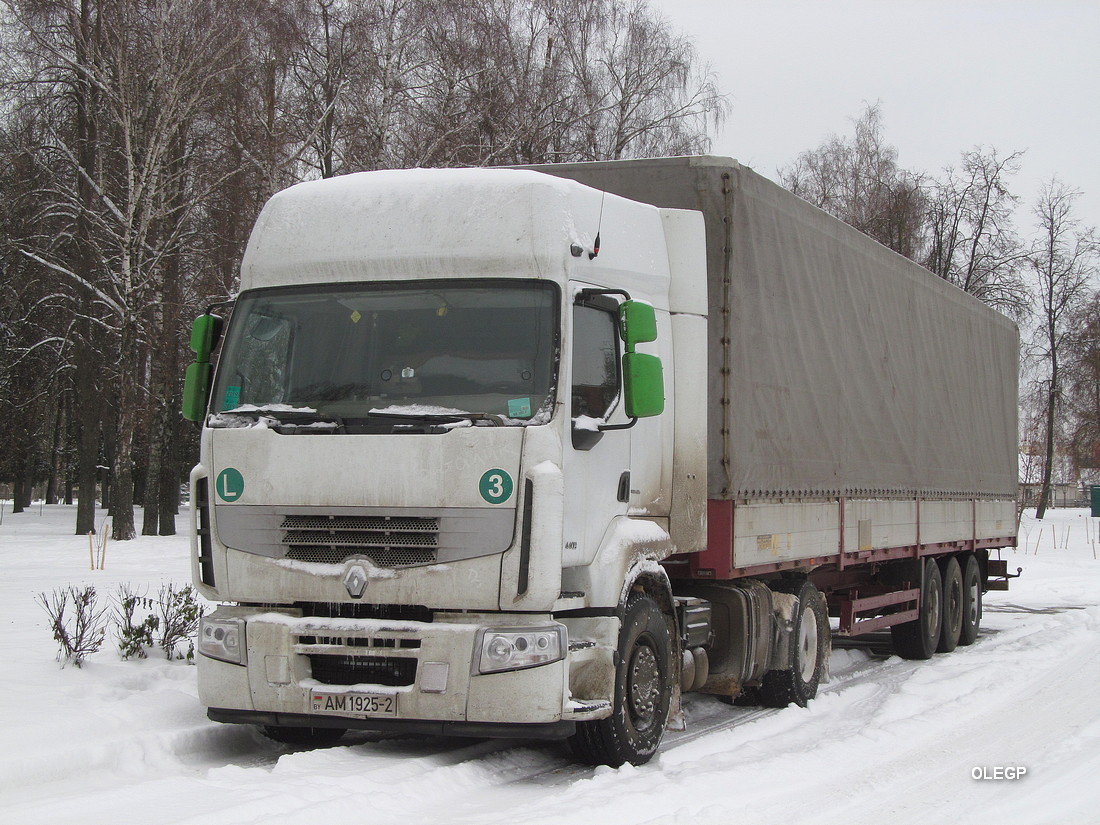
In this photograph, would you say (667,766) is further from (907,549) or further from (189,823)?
(907,549)

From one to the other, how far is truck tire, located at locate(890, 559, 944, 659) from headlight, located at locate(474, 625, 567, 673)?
25.6 ft

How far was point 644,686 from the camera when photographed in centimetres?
738

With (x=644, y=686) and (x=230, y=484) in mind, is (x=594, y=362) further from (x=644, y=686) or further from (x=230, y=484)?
(x=230, y=484)

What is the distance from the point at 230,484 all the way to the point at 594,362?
7.01 ft

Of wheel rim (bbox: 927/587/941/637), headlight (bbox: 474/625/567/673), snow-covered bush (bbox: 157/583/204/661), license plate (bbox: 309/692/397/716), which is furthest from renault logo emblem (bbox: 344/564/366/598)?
wheel rim (bbox: 927/587/941/637)

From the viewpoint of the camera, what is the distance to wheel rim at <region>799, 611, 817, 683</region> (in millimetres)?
9906

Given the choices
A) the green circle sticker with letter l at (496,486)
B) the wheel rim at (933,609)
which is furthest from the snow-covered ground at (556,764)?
the wheel rim at (933,609)

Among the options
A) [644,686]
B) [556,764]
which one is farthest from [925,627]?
[556,764]

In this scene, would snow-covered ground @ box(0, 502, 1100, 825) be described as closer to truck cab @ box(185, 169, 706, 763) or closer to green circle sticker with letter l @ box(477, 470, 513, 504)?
truck cab @ box(185, 169, 706, 763)

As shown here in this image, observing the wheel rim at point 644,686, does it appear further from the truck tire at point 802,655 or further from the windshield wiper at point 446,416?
the truck tire at point 802,655

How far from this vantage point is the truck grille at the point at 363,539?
6.53 m

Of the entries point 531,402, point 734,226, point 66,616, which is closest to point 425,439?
point 531,402

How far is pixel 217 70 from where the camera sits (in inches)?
1006

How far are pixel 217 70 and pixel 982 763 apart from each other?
883 inches
